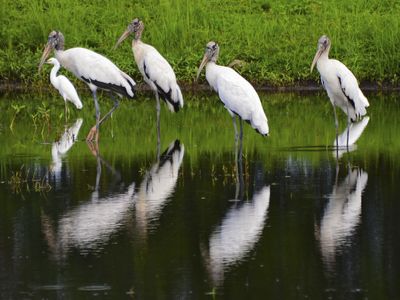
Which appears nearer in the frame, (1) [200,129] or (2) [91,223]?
(2) [91,223]

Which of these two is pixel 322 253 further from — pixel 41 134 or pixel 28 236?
pixel 41 134

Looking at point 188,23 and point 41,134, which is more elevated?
point 188,23

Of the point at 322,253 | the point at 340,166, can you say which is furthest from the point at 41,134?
the point at 322,253

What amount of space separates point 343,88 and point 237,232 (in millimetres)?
5529

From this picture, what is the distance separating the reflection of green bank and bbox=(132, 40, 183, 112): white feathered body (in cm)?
37

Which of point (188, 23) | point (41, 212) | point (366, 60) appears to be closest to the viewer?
point (41, 212)

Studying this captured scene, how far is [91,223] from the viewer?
8914 millimetres

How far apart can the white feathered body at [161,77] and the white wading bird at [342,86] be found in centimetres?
173

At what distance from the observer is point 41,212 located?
9383mm

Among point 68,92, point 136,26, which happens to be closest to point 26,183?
point 136,26

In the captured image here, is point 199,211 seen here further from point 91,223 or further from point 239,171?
point 239,171

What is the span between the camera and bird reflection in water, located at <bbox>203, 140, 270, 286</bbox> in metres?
7.61

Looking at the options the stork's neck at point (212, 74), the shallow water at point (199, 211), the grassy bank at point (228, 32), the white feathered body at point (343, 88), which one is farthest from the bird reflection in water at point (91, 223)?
the grassy bank at point (228, 32)

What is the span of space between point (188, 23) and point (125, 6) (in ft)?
7.37
